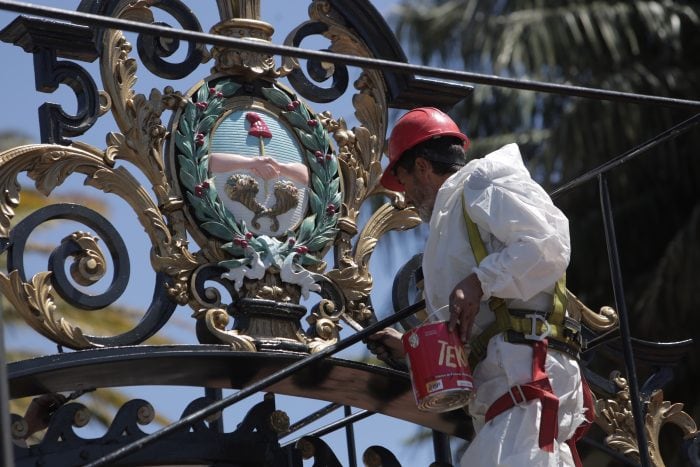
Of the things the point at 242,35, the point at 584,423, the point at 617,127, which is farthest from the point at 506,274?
the point at 617,127

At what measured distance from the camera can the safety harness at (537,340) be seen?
5957 mm

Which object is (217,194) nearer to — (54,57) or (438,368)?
(54,57)

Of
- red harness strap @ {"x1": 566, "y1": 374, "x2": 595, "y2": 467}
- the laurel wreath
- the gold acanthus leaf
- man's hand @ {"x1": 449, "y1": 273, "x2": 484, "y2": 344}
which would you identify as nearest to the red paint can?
man's hand @ {"x1": 449, "y1": 273, "x2": 484, "y2": 344}

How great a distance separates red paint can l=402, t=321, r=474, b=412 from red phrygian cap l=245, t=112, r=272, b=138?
1.41 meters

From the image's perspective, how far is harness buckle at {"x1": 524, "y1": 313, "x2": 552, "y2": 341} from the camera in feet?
19.9

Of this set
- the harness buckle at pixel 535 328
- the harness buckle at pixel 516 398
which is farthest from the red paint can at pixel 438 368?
the harness buckle at pixel 535 328

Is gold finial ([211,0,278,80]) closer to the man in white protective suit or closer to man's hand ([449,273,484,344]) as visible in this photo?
the man in white protective suit

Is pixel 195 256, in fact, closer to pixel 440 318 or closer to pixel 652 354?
pixel 440 318

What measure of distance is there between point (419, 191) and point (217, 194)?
2.76 feet

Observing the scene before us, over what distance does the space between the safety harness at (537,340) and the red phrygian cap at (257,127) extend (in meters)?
1.19

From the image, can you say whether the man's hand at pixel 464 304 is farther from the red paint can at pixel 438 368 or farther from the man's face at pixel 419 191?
the man's face at pixel 419 191

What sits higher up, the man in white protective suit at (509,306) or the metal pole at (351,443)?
the man in white protective suit at (509,306)

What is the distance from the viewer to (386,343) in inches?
267

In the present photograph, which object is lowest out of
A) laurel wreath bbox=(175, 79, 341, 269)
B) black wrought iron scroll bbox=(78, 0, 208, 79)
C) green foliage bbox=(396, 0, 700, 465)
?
green foliage bbox=(396, 0, 700, 465)
